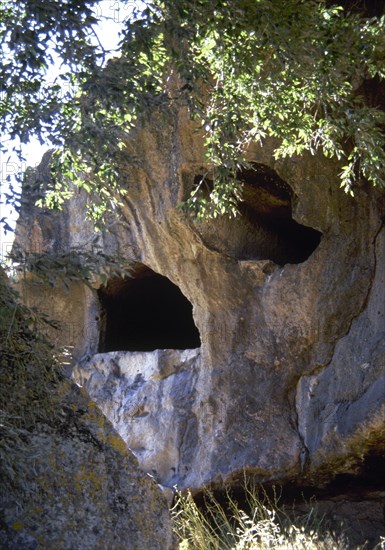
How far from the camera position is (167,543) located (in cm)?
320

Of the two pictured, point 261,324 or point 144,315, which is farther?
point 144,315

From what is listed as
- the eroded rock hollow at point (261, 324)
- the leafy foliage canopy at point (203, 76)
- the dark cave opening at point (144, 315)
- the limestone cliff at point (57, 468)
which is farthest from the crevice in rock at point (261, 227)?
the limestone cliff at point (57, 468)

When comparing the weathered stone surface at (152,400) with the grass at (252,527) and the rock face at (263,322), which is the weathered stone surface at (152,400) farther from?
the grass at (252,527)

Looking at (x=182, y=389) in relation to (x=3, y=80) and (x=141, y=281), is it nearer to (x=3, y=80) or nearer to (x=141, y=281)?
(x=141, y=281)

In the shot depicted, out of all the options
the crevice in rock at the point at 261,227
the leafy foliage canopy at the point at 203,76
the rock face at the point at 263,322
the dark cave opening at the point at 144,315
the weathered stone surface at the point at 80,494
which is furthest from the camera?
the dark cave opening at the point at 144,315

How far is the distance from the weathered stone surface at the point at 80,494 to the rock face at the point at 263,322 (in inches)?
138

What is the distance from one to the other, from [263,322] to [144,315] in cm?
375

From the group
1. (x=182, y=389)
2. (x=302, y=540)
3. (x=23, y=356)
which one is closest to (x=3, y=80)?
(x=23, y=356)

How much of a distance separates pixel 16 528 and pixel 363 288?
487 centimetres

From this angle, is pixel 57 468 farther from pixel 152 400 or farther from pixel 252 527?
pixel 152 400

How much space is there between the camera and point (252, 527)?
6973mm

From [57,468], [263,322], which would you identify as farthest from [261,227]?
[57,468]

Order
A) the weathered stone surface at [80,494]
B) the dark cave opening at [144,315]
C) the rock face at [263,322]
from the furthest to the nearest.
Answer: the dark cave opening at [144,315]
the rock face at [263,322]
the weathered stone surface at [80,494]

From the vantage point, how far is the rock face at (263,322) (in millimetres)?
7078
